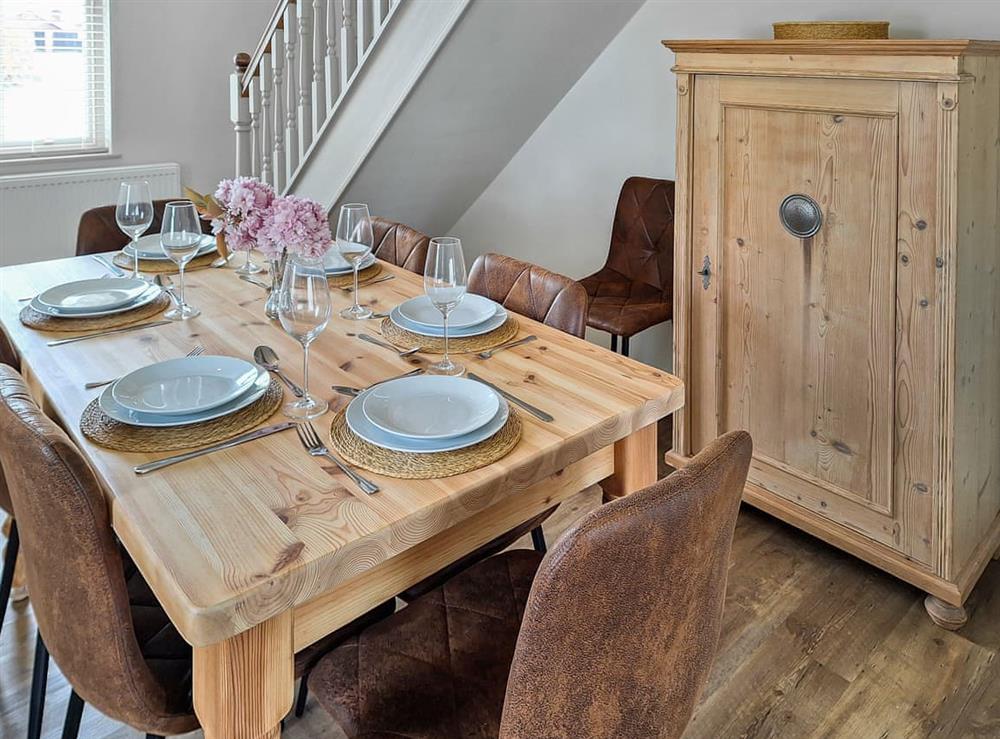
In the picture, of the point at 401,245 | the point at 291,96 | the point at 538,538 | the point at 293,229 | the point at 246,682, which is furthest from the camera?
the point at 291,96

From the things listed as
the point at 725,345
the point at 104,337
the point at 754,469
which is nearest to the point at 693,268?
the point at 725,345

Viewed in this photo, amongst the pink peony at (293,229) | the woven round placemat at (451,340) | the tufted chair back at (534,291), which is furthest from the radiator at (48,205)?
the woven round placemat at (451,340)

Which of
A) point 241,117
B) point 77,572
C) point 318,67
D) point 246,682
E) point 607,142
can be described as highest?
point 318,67

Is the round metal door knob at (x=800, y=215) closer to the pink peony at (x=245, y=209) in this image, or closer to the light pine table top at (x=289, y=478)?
the light pine table top at (x=289, y=478)

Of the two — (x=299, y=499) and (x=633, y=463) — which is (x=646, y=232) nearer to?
(x=633, y=463)

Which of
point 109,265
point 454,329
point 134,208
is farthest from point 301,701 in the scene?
point 109,265

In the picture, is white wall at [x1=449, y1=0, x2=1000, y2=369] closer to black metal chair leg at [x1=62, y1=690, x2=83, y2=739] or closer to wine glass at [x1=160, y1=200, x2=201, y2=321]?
wine glass at [x1=160, y1=200, x2=201, y2=321]

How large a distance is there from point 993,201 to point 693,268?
30.0 inches

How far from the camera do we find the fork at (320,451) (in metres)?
1.09

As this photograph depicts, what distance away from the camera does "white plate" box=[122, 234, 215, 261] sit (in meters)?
2.24

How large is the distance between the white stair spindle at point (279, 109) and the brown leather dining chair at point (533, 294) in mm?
1623

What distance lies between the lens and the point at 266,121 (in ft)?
11.1

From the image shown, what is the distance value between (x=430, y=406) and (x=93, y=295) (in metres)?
1.04

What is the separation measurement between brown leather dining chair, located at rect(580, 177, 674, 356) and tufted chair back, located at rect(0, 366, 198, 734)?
1998 millimetres
